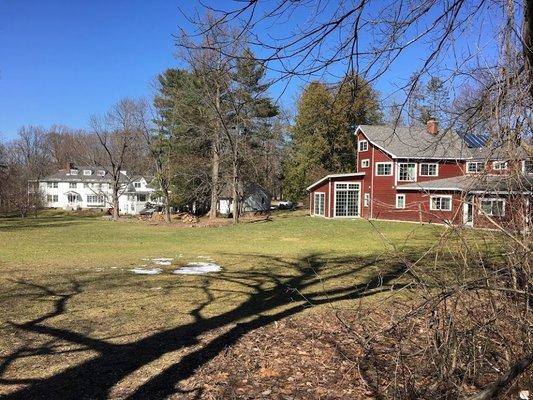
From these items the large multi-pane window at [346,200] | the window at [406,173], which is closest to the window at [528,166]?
the window at [406,173]

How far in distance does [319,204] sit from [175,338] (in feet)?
116

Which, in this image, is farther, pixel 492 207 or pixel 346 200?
pixel 346 200

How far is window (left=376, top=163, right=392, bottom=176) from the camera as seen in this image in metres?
36.1

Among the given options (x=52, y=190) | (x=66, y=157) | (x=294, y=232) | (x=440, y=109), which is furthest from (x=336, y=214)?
(x=66, y=157)

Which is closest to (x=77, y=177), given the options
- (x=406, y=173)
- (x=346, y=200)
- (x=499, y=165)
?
(x=346, y=200)

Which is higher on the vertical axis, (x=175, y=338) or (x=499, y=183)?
(x=499, y=183)

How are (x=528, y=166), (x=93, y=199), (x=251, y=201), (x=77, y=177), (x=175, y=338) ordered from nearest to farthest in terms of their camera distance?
(x=528, y=166) < (x=175, y=338) < (x=251, y=201) < (x=93, y=199) < (x=77, y=177)

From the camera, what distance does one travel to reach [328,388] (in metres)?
4.44

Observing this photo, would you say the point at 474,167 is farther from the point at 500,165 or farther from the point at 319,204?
the point at 319,204

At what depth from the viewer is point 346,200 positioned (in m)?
38.7

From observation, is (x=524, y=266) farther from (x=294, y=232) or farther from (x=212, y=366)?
(x=294, y=232)

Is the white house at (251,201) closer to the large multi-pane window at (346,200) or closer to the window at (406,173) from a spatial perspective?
the large multi-pane window at (346,200)

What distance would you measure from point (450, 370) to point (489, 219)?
1.12 metres

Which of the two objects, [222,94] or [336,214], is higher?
[222,94]
